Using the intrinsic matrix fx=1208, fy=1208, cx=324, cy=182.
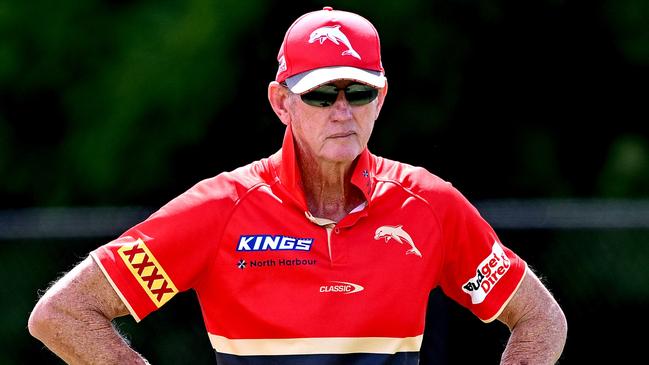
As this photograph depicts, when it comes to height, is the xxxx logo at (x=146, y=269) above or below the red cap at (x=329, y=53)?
below

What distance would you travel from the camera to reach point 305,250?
3.62 metres

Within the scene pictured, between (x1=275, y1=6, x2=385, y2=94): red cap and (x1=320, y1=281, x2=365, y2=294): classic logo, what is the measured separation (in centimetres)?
58

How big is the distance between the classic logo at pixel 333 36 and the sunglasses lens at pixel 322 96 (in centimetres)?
12

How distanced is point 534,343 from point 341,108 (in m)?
0.96

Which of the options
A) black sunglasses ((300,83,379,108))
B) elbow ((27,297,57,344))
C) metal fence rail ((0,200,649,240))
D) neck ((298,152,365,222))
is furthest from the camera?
metal fence rail ((0,200,649,240))

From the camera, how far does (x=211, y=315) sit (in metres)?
3.66

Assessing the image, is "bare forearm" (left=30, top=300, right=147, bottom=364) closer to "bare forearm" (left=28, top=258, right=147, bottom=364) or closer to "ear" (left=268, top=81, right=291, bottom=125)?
"bare forearm" (left=28, top=258, right=147, bottom=364)

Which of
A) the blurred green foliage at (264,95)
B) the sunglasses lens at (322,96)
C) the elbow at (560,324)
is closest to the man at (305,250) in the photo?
the sunglasses lens at (322,96)

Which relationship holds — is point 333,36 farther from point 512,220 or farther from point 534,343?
point 512,220

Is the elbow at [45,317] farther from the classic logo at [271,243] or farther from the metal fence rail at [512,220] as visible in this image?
the metal fence rail at [512,220]

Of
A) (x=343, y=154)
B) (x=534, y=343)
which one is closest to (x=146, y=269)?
(x=343, y=154)

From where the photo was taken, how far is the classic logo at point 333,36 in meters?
3.57

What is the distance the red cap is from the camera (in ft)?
11.6

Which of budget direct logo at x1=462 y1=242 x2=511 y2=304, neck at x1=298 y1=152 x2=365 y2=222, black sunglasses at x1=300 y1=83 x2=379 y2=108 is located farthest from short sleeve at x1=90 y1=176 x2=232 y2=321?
budget direct logo at x1=462 y1=242 x2=511 y2=304
